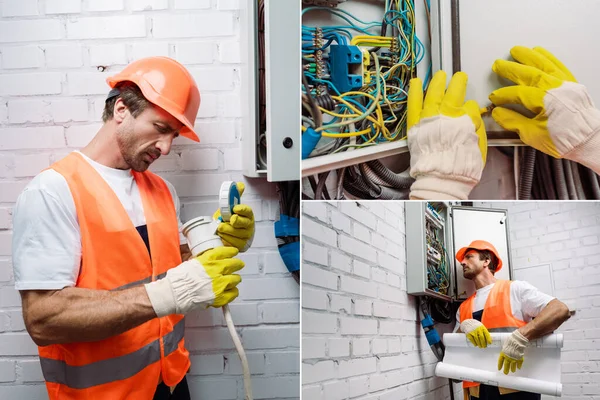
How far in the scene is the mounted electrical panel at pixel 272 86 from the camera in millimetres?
1531

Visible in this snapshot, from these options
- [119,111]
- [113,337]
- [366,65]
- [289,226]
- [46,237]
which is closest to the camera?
[366,65]

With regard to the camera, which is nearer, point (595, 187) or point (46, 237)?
point (595, 187)

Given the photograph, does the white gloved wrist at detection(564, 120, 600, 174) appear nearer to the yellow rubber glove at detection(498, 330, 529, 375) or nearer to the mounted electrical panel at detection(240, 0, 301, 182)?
the yellow rubber glove at detection(498, 330, 529, 375)

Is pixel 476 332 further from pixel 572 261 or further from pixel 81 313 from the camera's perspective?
pixel 81 313

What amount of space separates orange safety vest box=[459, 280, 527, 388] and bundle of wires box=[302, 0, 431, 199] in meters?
0.28

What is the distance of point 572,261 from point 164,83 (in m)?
1.14

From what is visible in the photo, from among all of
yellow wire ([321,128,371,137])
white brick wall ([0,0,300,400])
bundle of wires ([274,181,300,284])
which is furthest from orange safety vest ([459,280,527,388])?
white brick wall ([0,0,300,400])

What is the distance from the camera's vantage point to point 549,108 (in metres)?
1.19

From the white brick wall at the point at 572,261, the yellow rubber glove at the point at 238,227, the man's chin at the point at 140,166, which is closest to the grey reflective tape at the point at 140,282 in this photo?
the yellow rubber glove at the point at 238,227

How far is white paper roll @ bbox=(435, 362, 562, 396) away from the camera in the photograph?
Answer: 1152 millimetres

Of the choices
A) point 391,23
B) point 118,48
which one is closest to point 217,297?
point 391,23

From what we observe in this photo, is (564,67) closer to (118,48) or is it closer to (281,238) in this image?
(281,238)

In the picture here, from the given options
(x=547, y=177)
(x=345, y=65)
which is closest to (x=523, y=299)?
(x=547, y=177)

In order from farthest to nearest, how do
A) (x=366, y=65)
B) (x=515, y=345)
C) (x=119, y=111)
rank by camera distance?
(x=119, y=111) < (x=366, y=65) < (x=515, y=345)
